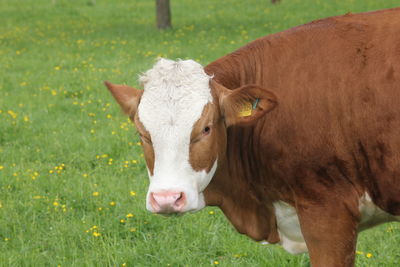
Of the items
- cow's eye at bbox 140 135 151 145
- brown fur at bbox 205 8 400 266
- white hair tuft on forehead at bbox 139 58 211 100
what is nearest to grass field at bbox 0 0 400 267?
brown fur at bbox 205 8 400 266

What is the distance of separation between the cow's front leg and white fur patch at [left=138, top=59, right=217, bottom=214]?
2.15 feet

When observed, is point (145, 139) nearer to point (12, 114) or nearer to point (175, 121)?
point (175, 121)

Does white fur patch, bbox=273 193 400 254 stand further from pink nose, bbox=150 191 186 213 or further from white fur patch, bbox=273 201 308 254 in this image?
pink nose, bbox=150 191 186 213

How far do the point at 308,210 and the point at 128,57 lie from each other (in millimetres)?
9751

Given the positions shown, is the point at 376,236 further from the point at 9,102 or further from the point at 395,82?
the point at 9,102

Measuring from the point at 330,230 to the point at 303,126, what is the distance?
62cm

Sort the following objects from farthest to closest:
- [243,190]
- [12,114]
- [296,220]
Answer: [12,114] < [243,190] < [296,220]

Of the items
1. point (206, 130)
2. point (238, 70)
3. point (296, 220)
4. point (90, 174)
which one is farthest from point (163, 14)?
point (206, 130)

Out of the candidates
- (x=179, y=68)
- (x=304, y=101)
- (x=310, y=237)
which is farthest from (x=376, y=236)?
(x=179, y=68)

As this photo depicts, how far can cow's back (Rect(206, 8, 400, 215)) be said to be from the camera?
11.5 ft

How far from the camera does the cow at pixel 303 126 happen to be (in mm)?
3459

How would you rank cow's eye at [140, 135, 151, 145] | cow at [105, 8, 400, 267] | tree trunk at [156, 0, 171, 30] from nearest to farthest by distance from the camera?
cow at [105, 8, 400, 267] → cow's eye at [140, 135, 151, 145] → tree trunk at [156, 0, 171, 30]

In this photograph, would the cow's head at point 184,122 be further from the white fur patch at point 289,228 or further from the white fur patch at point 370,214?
the white fur patch at point 370,214

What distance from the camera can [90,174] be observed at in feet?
22.6
